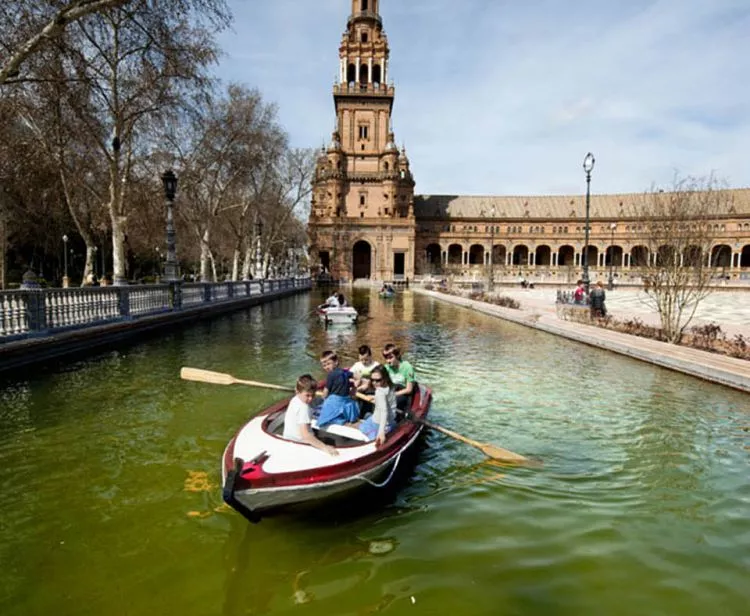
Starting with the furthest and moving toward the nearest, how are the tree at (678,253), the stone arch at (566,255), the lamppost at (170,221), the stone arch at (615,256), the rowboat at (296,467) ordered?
1. the stone arch at (566,255)
2. the stone arch at (615,256)
3. the lamppost at (170,221)
4. the tree at (678,253)
5. the rowboat at (296,467)

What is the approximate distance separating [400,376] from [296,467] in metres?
3.44

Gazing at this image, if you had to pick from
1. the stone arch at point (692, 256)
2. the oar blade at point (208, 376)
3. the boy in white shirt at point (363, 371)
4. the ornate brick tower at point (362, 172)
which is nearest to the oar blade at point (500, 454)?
the boy in white shirt at point (363, 371)

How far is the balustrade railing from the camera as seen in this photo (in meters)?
11.8

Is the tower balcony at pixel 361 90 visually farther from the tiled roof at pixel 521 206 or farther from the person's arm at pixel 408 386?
the person's arm at pixel 408 386

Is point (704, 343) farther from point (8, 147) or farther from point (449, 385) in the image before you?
point (8, 147)

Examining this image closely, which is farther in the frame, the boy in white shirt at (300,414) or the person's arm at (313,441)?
the boy in white shirt at (300,414)

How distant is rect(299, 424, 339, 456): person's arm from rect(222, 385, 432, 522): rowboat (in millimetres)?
50

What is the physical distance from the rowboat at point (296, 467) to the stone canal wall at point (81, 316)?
887 centimetres

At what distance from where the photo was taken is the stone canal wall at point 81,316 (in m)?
11.6

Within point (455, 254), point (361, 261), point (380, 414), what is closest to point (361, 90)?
point (361, 261)

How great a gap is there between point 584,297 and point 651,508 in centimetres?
2224

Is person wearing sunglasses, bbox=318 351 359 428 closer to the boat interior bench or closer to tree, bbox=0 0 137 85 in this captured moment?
the boat interior bench

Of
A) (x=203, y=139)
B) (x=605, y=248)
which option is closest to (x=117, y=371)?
(x=203, y=139)

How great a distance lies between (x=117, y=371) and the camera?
460 inches
